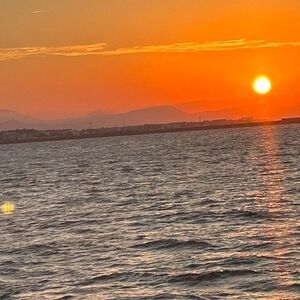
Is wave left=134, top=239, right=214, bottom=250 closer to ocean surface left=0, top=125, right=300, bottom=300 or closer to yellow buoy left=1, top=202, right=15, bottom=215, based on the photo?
ocean surface left=0, top=125, right=300, bottom=300

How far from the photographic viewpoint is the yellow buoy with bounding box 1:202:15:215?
53.0 metres

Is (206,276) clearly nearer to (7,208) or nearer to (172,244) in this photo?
(172,244)

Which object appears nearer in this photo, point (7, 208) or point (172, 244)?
point (172, 244)

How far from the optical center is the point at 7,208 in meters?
56.7

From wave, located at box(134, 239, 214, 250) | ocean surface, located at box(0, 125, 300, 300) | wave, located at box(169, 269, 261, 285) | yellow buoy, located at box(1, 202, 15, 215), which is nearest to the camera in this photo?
ocean surface, located at box(0, 125, 300, 300)

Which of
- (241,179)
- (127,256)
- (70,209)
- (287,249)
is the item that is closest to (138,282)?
(127,256)

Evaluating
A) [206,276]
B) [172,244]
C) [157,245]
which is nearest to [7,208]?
[157,245]

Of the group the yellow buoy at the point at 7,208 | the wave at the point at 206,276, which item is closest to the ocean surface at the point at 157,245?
the wave at the point at 206,276

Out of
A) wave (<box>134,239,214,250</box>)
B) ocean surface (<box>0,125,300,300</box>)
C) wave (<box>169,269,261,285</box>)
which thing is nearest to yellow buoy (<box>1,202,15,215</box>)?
ocean surface (<box>0,125,300,300</box>)

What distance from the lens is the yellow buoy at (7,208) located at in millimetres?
53031

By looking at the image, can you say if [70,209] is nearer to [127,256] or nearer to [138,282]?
[127,256]

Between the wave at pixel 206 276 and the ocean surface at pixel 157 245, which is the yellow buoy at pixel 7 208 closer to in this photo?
the ocean surface at pixel 157 245

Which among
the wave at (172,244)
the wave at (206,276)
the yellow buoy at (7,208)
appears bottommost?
the yellow buoy at (7,208)

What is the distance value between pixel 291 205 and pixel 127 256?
1949cm
